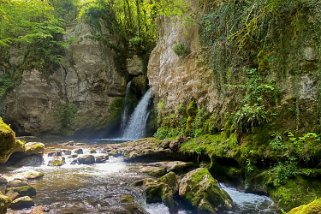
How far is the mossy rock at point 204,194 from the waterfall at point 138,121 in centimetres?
1057

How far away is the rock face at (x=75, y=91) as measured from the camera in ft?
59.5

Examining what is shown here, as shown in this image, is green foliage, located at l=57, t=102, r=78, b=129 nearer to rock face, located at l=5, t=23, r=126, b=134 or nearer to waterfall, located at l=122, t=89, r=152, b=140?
rock face, located at l=5, t=23, r=126, b=134

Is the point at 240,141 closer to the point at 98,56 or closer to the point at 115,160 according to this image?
the point at 115,160

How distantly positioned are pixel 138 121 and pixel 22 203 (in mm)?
11498

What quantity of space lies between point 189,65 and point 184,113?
1914mm

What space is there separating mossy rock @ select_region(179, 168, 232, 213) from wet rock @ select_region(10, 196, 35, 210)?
3.12 metres

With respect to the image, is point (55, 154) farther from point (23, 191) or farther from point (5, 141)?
point (23, 191)

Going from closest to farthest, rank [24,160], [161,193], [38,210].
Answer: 1. [38,210]
2. [161,193]
3. [24,160]

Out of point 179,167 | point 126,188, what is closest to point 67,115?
point 179,167

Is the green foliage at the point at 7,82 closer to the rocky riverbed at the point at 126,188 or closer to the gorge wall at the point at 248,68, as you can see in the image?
the rocky riverbed at the point at 126,188

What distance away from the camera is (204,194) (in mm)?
5906

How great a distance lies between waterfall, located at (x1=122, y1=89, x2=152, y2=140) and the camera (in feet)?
55.9

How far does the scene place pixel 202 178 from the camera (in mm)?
6367

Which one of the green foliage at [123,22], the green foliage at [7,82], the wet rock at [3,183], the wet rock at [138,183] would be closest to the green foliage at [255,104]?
the wet rock at [138,183]
